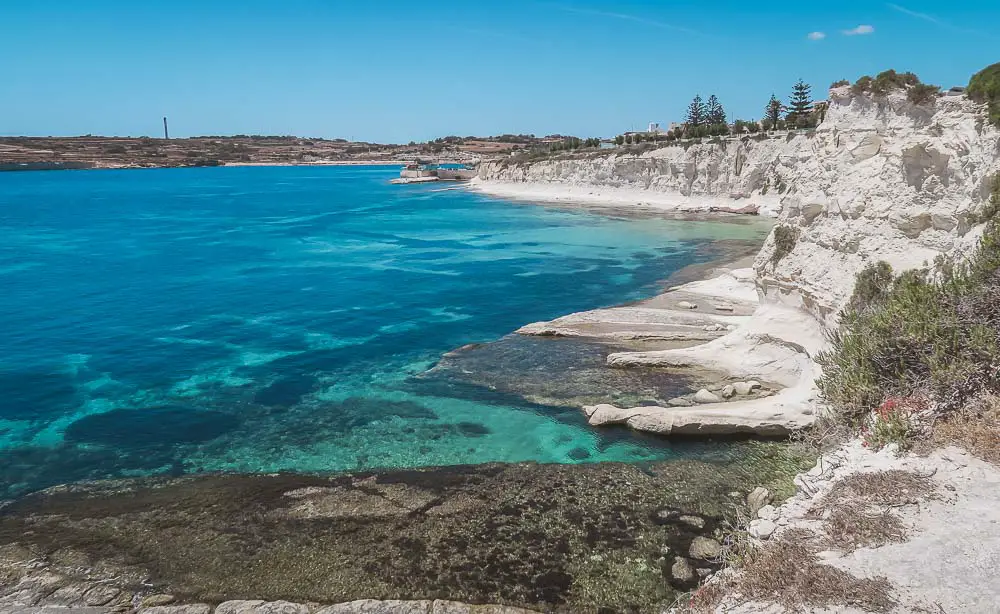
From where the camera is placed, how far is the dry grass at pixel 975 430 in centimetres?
846

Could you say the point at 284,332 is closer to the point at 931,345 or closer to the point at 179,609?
the point at 179,609

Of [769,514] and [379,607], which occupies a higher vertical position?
[769,514]

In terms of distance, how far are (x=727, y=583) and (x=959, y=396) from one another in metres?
5.16

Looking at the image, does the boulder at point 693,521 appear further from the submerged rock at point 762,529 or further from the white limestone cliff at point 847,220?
the white limestone cliff at point 847,220

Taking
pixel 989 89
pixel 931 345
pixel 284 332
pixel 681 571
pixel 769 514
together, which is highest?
pixel 989 89

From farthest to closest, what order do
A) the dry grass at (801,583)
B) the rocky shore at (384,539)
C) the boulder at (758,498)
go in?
the boulder at (758,498)
the rocky shore at (384,539)
the dry grass at (801,583)

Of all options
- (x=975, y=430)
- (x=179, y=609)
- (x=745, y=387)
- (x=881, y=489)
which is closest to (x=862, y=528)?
(x=881, y=489)

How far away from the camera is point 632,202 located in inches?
3041

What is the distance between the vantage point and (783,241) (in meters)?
19.8

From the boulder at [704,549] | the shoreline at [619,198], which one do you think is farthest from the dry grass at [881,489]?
the shoreline at [619,198]

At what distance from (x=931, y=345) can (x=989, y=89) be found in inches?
297

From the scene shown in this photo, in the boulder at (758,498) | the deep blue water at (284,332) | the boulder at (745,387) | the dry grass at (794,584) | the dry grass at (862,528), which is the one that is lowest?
the deep blue water at (284,332)

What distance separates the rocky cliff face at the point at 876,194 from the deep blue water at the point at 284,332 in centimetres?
725

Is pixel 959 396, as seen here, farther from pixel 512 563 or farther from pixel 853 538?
pixel 512 563
